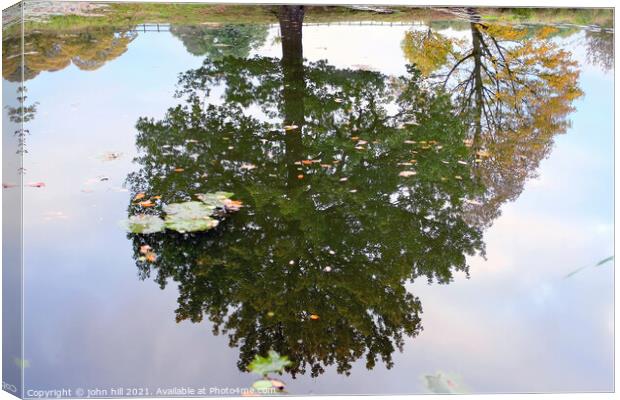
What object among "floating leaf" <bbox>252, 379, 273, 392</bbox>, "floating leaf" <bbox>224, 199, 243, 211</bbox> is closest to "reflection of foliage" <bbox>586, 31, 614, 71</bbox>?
"floating leaf" <bbox>224, 199, 243, 211</bbox>

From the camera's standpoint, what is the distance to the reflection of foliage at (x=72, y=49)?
902 centimetres

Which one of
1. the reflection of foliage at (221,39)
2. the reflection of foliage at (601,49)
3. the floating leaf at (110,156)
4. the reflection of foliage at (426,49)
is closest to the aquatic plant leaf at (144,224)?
the floating leaf at (110,156)

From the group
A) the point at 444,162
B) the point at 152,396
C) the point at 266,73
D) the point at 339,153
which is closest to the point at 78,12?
the point at 266,73

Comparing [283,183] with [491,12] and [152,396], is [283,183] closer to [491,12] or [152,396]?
[152,396]

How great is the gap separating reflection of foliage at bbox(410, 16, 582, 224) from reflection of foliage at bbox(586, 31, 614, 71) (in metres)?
0.37

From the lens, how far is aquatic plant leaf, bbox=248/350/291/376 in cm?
350

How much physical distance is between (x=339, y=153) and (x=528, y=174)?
6.47ft

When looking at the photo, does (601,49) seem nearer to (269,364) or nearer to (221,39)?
(221,39)

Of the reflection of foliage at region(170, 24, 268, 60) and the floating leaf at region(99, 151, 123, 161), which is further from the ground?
the reflection of foliage at region(170, 24, 268, 60)

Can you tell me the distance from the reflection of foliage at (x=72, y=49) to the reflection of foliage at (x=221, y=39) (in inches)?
43.7

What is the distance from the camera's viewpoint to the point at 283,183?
565cm

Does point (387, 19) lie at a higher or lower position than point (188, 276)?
higher

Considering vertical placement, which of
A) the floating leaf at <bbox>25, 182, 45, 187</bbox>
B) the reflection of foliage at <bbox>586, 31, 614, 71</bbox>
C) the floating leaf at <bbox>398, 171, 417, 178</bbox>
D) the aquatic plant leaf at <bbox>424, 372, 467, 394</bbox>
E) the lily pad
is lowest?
the aquatic plant leaf at <bbox>424, 372, 467, 394</bbox>

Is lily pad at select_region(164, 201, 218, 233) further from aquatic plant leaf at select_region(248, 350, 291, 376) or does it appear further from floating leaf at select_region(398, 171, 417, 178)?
floating leaf at select_region(398, 171, 417, 178)
